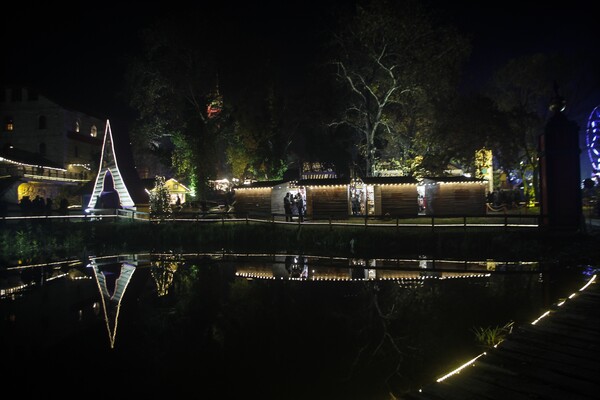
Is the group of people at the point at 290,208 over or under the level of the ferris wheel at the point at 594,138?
under

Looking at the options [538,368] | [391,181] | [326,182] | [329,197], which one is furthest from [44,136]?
[538,368]

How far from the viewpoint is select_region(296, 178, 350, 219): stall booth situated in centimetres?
2789

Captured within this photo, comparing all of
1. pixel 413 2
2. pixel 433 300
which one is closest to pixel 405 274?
pixel 433 300

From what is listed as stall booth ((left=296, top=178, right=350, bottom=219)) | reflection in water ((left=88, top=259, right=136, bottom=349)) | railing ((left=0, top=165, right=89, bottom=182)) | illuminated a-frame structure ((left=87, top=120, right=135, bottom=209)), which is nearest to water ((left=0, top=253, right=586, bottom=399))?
reflection in water ((left=88, top=259, right=136, bottom=349))

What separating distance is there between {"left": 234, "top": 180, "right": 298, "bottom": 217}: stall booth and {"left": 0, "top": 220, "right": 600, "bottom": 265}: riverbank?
4.53m

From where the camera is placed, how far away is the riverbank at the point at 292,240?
16125 millimetres

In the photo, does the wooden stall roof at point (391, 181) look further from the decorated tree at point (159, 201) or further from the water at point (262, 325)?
the decorated tree at point (159, 201)

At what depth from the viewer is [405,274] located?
569 inches

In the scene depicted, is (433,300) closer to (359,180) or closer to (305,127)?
(359,180)

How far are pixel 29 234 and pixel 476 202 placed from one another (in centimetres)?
2739

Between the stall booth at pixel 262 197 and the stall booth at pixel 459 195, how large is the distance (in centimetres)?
1038

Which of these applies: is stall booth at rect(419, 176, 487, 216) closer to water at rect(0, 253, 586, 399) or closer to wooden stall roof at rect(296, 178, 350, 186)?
wooden stall roof at rect(296, 178, 350, 186)

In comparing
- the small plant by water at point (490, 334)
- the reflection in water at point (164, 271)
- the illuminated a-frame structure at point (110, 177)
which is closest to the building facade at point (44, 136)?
the illuminated a-frame structure at point (110, 177)

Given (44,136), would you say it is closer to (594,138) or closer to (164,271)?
(164,271)
